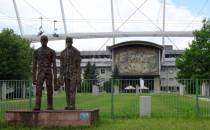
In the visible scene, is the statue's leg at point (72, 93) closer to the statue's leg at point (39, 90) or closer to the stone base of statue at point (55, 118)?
the stone base of statue at point (55, 118)

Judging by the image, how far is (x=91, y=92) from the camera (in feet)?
74.1

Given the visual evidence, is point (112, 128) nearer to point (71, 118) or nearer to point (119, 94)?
point (71, 118)

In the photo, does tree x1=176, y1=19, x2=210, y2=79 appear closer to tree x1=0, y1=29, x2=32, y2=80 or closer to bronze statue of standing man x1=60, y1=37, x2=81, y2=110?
tree x1=0, y1=29, x2=32, y2=80

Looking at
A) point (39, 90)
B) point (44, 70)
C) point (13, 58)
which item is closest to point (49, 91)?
point (39, 90)

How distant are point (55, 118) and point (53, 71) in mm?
1770

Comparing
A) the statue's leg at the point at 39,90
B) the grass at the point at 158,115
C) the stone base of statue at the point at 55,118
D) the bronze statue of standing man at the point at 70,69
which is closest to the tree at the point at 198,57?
the grass at the point at 158,115

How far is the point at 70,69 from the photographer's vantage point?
16672 mm

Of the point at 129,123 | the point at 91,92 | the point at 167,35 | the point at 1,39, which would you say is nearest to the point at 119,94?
the point at 91,92

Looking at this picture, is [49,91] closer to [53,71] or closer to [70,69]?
[53,71]

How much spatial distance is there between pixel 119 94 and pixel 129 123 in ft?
17.9

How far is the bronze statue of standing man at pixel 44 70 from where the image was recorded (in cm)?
1645

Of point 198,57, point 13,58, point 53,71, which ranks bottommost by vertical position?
point 53,71

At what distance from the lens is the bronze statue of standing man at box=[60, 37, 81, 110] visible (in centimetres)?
1666

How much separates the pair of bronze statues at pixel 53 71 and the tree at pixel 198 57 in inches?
1423
